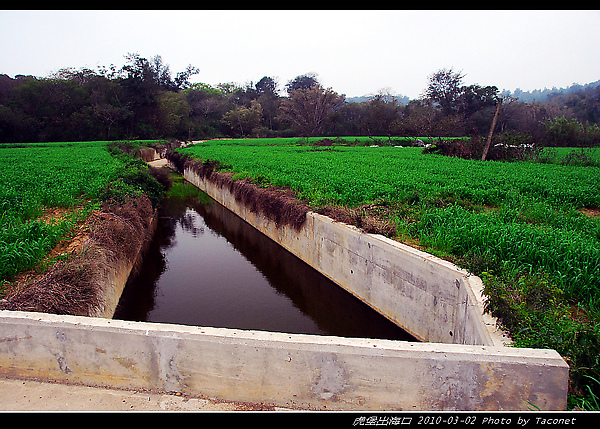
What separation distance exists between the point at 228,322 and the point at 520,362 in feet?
16.8

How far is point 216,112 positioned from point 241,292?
61.8 m

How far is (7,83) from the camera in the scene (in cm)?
5091

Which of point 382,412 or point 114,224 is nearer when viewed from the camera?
point 382,412

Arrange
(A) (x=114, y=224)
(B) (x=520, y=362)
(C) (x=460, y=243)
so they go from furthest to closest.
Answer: (A) (x=114, y=224) → (C) (x=460, y=243) → (B) (x=520, y=362)

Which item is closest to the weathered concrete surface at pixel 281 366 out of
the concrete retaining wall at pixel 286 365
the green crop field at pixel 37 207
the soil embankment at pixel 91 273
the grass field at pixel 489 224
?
the concrete retaining wall at pixel 286 365

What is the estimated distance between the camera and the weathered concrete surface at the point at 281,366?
286cm

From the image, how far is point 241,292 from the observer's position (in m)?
8.22

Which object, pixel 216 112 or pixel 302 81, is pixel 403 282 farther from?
pixel 302 81

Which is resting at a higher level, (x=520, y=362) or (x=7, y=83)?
(x=7, y=83)

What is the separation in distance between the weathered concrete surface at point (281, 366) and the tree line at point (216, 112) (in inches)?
1259

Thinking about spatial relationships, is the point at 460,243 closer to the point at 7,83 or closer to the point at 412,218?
the point at 412,218
